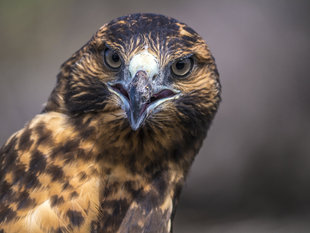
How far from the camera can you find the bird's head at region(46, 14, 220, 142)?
2.81 m

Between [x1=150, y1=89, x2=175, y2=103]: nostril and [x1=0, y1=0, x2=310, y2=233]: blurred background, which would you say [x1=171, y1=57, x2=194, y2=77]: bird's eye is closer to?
[x1=150, y1=89, x2=175, y2=103]: nostril

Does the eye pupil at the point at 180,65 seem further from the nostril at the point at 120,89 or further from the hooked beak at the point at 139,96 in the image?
the nostril at the point at 120,89

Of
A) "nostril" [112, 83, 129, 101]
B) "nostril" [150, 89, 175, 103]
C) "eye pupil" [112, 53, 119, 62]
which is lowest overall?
"nostril" [150, 89, 175, 103]

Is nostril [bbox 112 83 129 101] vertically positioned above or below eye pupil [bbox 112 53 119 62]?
below

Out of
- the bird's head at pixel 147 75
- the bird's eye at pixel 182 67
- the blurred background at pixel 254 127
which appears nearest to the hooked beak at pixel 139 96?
the bird's head at pixel 147 75

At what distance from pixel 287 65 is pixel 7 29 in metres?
3.89

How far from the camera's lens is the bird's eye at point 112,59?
2.85 meters

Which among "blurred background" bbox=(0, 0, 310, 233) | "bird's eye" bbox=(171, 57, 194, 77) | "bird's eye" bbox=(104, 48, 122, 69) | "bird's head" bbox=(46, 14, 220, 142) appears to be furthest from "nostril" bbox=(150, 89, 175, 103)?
"blurred background" bbox=(0, 0, 310, 233)

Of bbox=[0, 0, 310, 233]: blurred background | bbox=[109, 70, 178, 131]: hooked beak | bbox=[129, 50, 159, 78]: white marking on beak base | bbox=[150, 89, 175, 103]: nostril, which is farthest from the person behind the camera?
bbox=[0, 0, 310, 233]: blurred background

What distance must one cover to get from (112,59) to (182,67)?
1.21ft

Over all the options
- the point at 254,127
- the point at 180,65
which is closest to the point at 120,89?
the point at 180,65

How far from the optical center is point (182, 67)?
2977 millimetres

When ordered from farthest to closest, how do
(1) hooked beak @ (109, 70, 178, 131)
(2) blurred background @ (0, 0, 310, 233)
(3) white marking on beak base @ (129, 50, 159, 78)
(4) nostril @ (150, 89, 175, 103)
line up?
(2) blurred background @ (0, 0, 310, 233)
(4) nostril @ (150, 89, 175, 103)
(3) white marking on beak base @ (129, 50, 159, 78)
(1) hooked beak @ (109, 70, 178, 131)

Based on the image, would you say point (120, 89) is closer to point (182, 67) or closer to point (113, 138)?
point (113, 138)
